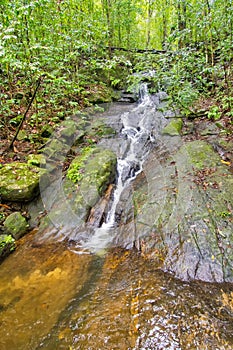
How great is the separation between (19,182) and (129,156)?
11.4 feet

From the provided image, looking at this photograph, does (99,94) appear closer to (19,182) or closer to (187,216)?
(19,182)

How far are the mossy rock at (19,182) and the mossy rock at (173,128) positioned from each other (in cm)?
411

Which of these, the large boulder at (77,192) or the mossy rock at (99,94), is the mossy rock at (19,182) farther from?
the mossy rock at (99,94)

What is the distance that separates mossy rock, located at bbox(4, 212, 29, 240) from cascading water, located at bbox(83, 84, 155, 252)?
143cm

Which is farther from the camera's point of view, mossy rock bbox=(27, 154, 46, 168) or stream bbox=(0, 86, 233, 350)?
mossy rock bbox=(27, 154, 46, 168)

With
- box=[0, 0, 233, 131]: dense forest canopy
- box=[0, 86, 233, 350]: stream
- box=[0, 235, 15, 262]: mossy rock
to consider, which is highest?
box=[0, 0, 233, 131]: dense forest canopy

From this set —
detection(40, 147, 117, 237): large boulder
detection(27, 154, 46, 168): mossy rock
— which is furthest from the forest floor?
detection(40, 147, 117, 237): large boulder

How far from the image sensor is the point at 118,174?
632cm

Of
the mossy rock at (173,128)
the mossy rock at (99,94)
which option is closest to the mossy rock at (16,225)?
the mossy rock at (173,128)

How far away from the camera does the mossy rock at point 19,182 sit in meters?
4.81

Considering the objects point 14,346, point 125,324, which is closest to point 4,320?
point 14,346

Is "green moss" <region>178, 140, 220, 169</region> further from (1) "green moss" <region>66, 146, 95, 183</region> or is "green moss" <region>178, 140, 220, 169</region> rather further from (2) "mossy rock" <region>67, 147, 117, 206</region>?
(1) "green moss" <region>66, 146, 95, 183</region>

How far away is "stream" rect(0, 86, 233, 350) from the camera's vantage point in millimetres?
2560

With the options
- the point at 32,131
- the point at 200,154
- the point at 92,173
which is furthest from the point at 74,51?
the point at 200,154
